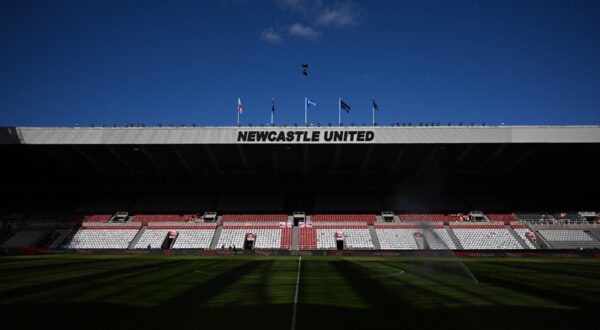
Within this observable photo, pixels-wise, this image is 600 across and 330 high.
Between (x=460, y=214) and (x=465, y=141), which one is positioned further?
(x=460, y=214)

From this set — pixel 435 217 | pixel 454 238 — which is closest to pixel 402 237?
pixel 454 238

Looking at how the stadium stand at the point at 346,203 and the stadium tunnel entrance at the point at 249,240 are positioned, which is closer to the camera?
the stadium tunnel entrance at the point at 249,240

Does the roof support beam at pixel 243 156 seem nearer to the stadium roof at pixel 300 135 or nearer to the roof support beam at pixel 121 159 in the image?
the stadium roof at pixel 300 135

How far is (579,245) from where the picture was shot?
46.8 meters

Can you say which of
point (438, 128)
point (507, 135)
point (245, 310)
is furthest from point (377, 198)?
point (245, 310)

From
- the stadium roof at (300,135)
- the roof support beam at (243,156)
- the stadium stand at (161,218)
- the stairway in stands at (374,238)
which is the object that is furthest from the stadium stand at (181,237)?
the stairway in stands at (374,238)

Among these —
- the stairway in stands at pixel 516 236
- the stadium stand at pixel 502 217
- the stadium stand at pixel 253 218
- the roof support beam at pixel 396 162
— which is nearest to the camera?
the stairway in stands at pixel 516 236

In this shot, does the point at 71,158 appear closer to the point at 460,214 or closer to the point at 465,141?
the point at 465,141

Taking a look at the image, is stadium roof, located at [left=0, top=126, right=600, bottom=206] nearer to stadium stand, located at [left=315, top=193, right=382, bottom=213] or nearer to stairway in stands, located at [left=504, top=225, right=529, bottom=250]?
stadium stand, located at [left=315, top=193, right=382, bottom=213]

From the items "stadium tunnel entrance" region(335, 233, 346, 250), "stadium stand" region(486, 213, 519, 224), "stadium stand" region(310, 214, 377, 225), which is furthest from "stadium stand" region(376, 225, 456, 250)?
"stadium stand" region(486, 213, 519, 224)

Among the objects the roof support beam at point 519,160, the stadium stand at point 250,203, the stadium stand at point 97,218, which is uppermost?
the roof support beam at point 519,160

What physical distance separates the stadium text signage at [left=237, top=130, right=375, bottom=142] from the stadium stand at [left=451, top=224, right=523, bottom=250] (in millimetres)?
18173

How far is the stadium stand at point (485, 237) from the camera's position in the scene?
47.7 m

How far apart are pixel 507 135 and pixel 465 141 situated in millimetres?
4940
